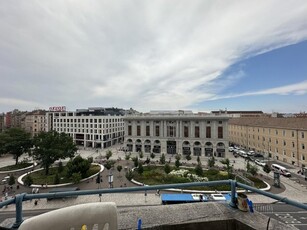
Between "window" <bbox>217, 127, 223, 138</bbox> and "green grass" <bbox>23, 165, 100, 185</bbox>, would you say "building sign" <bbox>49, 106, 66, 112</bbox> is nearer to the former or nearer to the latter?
"green grass" <bbox>23, 165, 100, 185</bbox>

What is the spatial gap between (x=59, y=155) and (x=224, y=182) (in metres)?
32.3

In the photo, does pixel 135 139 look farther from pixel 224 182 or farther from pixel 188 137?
pixel 224 182

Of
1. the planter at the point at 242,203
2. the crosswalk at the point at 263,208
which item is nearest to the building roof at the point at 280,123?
the crosswalk at the point at 263,208

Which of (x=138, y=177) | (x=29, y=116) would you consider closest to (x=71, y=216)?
(x=138, y=177)

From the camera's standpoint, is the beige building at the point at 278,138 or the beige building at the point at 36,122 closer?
the beige building at the point at 278,138

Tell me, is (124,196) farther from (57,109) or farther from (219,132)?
(57,109)

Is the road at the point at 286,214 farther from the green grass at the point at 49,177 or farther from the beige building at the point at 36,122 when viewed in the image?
the beige building at the point at 36,122

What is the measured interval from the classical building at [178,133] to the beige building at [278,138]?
10423mm

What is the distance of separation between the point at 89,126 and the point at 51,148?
96.5ft

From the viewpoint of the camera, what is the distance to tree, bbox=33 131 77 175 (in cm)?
2991

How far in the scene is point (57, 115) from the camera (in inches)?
2589

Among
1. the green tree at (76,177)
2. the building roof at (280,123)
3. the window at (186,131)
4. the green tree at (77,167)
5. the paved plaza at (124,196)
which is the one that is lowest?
the paved plaza at (124,196)

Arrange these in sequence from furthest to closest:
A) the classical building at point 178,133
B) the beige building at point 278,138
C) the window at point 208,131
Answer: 1. the window at point 208,131
2. the classical building at point 178,133
3. the beige building at point 278,138

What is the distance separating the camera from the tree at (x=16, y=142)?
35.9m
